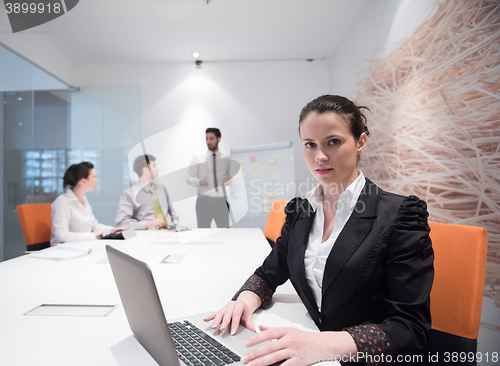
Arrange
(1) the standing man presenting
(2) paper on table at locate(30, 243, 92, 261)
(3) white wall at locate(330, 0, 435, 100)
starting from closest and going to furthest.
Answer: (2) paper on table at locate(30, 243, 92, 261) → (3) white wall at locate(330, 0, 435, 100) → (1) the standing man presenting

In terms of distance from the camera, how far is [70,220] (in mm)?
2629

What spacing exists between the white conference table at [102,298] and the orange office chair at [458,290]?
39 cm

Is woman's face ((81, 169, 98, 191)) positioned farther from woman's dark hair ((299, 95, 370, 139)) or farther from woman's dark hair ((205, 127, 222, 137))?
woman's dark hair ((299, 95, 370, 139))

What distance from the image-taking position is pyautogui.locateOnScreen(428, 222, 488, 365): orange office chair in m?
0.80

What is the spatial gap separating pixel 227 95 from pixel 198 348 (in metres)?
4.71

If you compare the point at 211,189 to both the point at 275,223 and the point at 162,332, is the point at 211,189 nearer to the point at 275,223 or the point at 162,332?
the point at 275,223

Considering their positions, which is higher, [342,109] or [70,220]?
[342,109]

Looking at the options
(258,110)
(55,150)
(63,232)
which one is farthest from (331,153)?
(55,150)

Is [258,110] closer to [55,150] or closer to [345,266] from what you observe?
[55,150]

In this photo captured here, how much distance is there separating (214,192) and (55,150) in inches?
105

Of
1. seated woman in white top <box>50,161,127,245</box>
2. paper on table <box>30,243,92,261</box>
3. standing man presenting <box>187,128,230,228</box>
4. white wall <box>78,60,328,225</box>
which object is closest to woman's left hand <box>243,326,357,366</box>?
paper on table <box>30,243,92,261</box>

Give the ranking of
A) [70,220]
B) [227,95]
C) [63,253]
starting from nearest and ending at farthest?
[63,253] < [70,220] < [227,95]

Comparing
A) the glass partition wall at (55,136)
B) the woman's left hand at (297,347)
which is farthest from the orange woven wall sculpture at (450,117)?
the glass partition wall at (55,136)

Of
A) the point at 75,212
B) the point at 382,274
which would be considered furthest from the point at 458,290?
the point at 75,212
